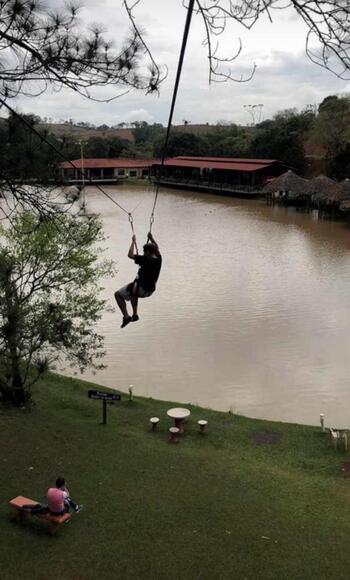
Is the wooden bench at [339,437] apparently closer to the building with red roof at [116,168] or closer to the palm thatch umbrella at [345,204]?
the palm thatch umbrella at [345,204]

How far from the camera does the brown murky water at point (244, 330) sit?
12938mm

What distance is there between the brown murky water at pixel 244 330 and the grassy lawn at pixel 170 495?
133cm

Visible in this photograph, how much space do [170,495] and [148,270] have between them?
3753 mm

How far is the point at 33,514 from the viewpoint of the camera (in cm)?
709

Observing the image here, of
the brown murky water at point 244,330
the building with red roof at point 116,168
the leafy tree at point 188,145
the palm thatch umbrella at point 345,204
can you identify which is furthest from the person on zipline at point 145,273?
the leafy tree at point 188,145

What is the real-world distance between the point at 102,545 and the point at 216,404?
6.09 metres

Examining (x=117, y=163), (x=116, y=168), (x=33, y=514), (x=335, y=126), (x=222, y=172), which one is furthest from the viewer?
(x=116, y=168)

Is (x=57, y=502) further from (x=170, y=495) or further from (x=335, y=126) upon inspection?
(x=335, y=126)

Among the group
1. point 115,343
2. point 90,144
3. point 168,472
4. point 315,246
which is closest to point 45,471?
point 168,472

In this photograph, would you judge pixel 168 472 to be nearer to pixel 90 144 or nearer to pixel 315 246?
pixel 315 246

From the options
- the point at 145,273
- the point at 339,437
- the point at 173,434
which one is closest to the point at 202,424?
the point at 173,434

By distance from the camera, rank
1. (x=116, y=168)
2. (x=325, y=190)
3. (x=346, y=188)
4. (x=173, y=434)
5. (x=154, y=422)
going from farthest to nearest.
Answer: (x=116, y=168), (x=325, y=190), (x=346, y=188), (x=154, y=422), (x=173, y=434)

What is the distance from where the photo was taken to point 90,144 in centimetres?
6838

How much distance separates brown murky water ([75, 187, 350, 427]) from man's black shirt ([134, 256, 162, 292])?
5.78ft
